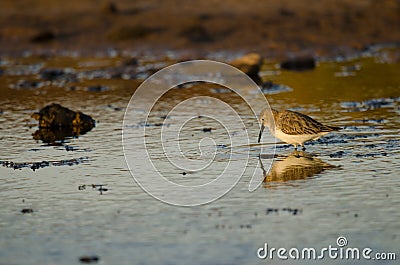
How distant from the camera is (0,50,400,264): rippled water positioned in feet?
26.2

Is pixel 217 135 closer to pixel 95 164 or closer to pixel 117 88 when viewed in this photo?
pixel 95 164

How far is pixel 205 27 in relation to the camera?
26.5 m

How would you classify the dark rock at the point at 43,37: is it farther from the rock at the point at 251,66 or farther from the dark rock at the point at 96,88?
the rock at the point at 251,66

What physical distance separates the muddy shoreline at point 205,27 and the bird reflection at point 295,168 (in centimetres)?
1294

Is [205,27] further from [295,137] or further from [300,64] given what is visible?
[295,137]

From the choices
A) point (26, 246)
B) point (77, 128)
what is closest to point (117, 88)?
point (77, 128)

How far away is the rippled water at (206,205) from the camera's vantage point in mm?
7996

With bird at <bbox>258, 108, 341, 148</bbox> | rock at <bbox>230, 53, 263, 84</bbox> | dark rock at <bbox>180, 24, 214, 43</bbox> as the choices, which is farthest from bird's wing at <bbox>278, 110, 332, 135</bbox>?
dark rock at <bbox>180, 24, 214, 43</bbox>

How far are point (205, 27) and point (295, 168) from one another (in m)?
16.2

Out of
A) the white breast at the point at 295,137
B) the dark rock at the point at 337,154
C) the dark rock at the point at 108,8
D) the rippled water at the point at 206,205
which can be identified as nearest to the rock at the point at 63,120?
the rippled water at the point at 206,205

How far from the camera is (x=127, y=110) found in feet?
52.6

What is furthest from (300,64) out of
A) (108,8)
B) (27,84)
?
(108,8)

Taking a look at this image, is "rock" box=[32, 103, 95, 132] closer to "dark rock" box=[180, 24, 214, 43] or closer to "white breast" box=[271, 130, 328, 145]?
"white breast" box=[271, 130, 328, 145]

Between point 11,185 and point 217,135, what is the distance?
3.72 m
